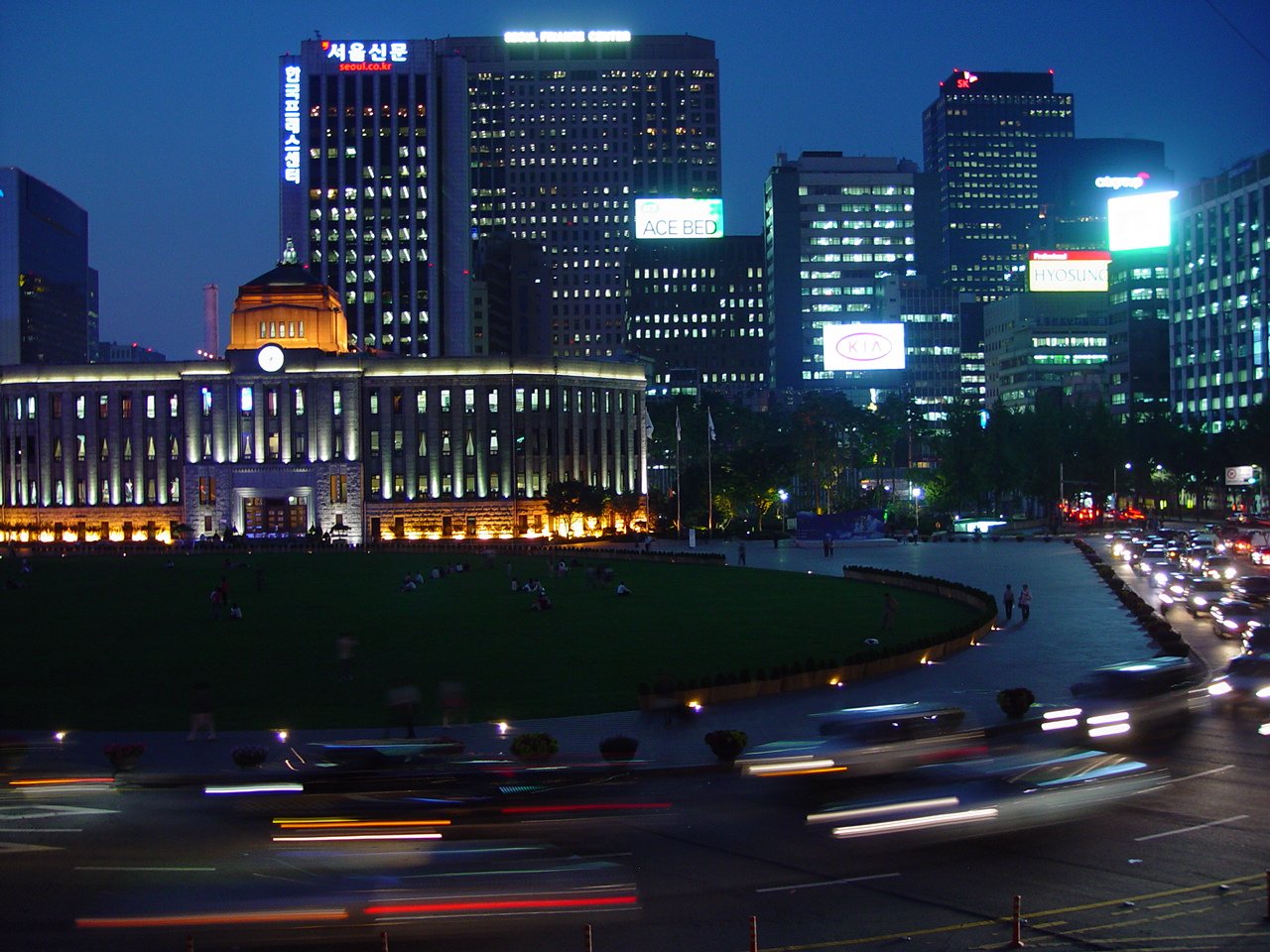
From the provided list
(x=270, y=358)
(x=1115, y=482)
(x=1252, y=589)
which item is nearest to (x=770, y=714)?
(x=1252, y=589)

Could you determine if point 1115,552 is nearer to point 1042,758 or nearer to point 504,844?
point 1042,758

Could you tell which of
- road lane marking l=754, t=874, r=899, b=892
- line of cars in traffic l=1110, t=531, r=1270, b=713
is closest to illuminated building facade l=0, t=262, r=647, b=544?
line of cars in traffic l=1110, t=531, r=1270, b=713

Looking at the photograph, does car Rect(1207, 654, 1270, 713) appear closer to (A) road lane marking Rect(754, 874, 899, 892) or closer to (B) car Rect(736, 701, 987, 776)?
(B) car Rect(736, 701, 987, 776)

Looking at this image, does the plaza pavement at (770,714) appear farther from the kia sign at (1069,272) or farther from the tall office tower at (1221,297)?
the kia sign at (1069,272)

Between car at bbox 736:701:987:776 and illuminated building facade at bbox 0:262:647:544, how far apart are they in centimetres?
10014

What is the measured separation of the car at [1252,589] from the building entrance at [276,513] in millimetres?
92450

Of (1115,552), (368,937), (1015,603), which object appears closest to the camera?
(368,937)

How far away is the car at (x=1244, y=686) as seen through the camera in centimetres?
2986

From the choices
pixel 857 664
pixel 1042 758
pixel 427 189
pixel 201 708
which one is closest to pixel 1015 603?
pixel 857 664

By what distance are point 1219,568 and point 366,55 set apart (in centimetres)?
13528

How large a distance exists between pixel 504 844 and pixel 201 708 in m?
12.4

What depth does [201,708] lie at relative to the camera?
89.6 feet

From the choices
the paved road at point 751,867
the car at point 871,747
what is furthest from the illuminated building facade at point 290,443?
the paved road at point 751,867

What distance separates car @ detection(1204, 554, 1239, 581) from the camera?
63.6 m
